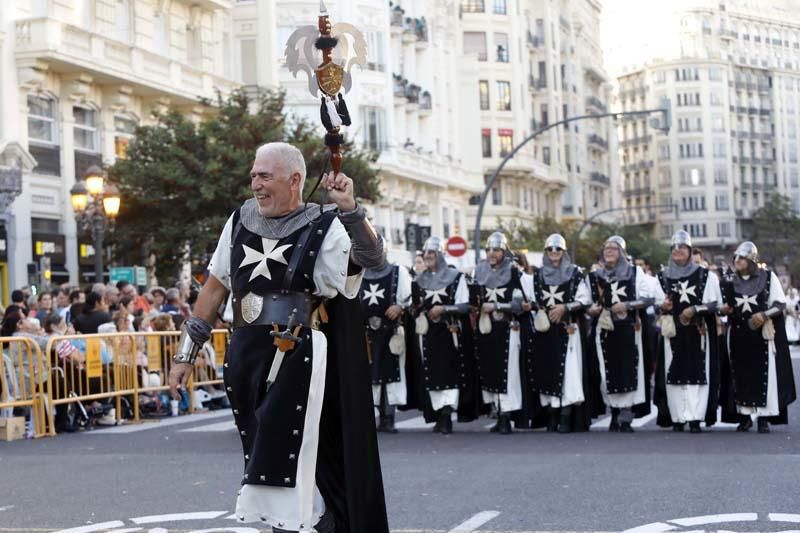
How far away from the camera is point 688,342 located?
1675 centimetres

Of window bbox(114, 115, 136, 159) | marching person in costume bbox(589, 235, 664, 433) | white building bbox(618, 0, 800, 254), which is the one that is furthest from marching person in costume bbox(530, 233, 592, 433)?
white building bbox(618, 0, 800, 254)

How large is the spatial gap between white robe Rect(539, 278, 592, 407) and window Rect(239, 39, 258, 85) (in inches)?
1326

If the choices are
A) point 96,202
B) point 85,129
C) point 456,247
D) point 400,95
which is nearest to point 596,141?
point 400,95

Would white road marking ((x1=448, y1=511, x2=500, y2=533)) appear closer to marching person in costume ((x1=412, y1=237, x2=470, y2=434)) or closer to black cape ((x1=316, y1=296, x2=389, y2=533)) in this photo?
black cape ((x1=316, y1=296, x2=389, y2=533))

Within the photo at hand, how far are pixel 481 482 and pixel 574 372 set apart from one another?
5664 millimetres

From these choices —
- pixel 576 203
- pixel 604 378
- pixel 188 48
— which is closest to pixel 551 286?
pixel 604 378

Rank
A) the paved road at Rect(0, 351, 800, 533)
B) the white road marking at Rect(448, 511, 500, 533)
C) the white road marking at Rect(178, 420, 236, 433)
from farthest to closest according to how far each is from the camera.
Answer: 1. the white road marking at Rect(178, 420, 236, 433)
2. the paved road at Rect(0, 351, 800, 533)
3. the white road marking at Rect(448, 511, 500, 533)

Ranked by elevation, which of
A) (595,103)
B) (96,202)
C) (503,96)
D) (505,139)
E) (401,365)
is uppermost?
(595,103)

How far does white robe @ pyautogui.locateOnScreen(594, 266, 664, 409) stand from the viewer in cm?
1698

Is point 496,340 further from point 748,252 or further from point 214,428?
point 214,428

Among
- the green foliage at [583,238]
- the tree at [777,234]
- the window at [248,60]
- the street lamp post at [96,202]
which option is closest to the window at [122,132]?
the window at [248,60]

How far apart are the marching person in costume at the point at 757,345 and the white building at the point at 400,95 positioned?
31.9 metres

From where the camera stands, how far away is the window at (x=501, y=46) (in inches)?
3297

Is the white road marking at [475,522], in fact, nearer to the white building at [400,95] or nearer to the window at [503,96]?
the white building at [400,95]
